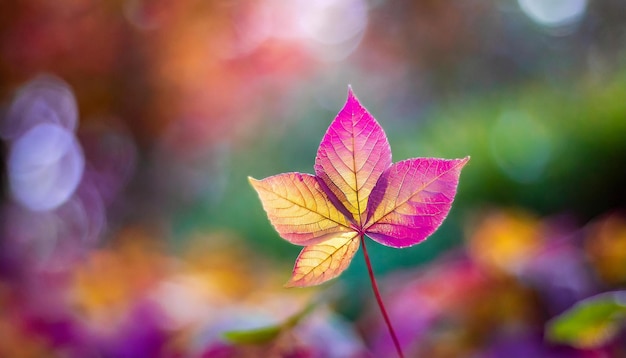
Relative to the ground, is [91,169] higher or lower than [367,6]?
lower

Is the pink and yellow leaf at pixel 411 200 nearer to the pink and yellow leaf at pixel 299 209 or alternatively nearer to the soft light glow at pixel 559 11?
the pink and yellow leaf at pixel 299 209

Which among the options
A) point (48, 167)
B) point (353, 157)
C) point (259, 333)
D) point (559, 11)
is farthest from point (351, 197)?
point (559, 11)

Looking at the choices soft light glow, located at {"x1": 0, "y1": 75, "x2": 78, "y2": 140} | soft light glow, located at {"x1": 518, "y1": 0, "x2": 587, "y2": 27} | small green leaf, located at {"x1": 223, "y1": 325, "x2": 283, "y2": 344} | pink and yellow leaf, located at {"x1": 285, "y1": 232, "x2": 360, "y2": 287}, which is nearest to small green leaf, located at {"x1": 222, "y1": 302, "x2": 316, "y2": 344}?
small green leaf, located at {"x1": 223, "y1": 325, "x2": 283, "y2": 344}

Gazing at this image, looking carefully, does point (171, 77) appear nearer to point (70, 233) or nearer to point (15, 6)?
point (15, 6)

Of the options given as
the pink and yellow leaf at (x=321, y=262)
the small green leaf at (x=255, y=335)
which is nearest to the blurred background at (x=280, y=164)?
the small green leaf at (x=255, y=335)

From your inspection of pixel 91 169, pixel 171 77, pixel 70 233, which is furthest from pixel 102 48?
pixel 70 233

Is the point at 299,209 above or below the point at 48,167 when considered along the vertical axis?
below

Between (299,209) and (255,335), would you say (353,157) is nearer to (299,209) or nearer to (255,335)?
(299,209)
